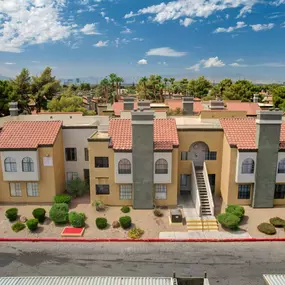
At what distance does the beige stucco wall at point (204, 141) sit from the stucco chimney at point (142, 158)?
409 centimetres

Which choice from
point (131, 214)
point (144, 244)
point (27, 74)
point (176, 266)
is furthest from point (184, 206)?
point (27, 74)

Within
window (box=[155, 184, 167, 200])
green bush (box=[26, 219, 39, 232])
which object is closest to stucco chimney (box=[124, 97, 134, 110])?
window (box=[155, 184, 167, 200])

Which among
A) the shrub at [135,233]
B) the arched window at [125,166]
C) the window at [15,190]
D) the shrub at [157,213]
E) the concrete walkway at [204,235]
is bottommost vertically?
the concrete walkway at [204,235]

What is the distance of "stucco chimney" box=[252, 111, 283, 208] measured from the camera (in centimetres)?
2775

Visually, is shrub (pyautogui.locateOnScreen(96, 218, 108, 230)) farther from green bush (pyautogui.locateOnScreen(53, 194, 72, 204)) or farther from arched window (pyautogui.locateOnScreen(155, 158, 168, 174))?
arched window (pyautogui.locateOnScreen(155, 158, 168, 174))

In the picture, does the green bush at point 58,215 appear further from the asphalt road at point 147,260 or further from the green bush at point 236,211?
the green bush at point 236,211

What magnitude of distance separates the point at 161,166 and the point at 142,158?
210cm

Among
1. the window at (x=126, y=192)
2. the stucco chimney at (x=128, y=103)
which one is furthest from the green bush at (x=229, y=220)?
the stucco chimney at (x=128, y=103)

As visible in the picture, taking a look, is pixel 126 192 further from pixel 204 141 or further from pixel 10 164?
pixel 10 164

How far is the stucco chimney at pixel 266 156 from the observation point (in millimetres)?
27750

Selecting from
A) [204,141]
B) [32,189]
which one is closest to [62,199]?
[32,189]

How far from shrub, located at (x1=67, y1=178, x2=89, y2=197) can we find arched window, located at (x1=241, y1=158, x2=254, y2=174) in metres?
17.1

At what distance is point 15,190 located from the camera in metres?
30.7

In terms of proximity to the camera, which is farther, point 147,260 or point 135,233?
point 135,233
